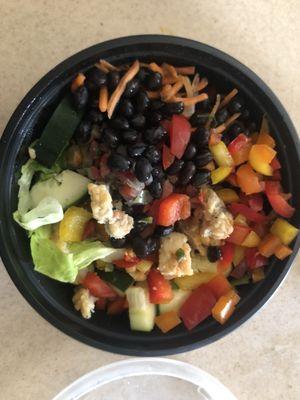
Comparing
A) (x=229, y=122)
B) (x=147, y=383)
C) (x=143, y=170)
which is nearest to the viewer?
(x=143, y=170)

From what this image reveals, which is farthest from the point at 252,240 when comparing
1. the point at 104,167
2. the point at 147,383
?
the point at 147,383

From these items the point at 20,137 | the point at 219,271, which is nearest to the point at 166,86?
the point at 20,137

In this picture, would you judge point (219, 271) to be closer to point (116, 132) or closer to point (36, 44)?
point (116, 132)

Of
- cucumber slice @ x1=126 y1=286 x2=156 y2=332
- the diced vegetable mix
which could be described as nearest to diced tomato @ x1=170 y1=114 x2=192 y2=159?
the diced vegetable mix

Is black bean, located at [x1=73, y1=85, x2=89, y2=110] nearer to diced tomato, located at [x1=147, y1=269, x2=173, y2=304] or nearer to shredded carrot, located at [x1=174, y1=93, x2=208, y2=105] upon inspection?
shredded carrot, located at [x1=174, y1=93, x2=208, y2=105]

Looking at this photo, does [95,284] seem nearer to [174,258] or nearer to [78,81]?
[174,258]

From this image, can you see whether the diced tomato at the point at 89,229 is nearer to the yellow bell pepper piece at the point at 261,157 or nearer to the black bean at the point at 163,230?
the black bean at the point at 163,230
